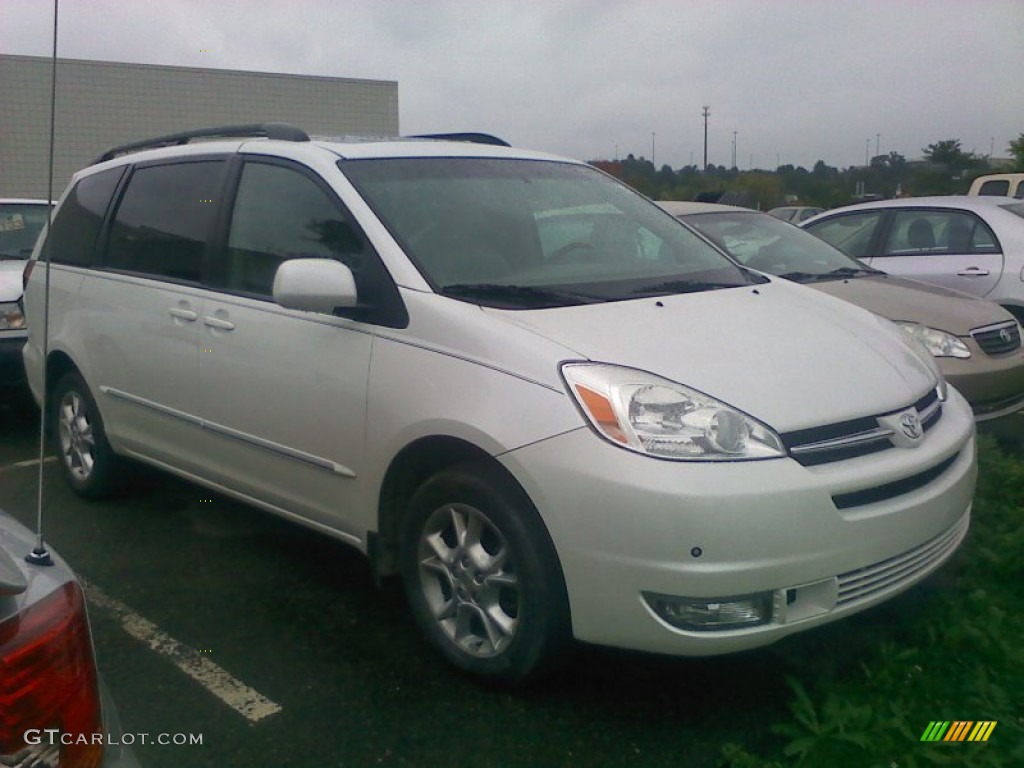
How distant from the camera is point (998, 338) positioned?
5684 mm

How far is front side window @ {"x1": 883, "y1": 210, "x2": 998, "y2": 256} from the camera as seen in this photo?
301 inches

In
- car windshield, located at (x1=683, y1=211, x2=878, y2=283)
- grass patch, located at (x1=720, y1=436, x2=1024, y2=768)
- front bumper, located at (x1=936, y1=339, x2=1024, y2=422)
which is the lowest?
grass patch, located at (x1=720, y1=436, x2=1024, y2=768)

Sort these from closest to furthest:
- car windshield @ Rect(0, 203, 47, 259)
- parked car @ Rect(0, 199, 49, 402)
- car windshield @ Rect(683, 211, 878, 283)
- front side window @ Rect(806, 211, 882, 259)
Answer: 1. car windshield @ Rect(683, 211, 878, 283)
2. parked car @ Rect(0, 199, 49, 402)
3. front side window @ Rect(806, 211, 882, 259)
4. car windshield @ Rect(0, 203, 47, 259)

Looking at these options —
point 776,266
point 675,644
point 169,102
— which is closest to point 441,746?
point 675,644

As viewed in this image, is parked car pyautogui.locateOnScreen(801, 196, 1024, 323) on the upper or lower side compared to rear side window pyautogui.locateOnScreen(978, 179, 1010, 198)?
lower

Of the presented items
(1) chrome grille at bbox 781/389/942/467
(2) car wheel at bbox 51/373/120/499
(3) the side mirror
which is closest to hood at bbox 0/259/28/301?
(2) car wheel at bbox 51/373/120/499

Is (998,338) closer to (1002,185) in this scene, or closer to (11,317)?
(11,317)

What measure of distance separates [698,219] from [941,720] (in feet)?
14.7

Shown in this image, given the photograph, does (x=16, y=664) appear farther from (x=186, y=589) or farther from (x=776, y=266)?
(x=776, y=266)

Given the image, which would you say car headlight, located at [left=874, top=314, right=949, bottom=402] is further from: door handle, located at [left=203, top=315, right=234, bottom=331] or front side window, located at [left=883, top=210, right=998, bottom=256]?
front side window, located at [left=883, top=210, right=998, bottom=256]

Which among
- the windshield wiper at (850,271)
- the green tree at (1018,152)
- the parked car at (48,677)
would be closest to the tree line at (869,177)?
the green tree at (1018,152)

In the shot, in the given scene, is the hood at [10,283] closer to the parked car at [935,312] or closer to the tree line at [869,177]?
the parked car at [935,312]

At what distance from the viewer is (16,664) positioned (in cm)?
158

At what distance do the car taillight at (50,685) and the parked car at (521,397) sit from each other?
1.46 metres
